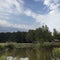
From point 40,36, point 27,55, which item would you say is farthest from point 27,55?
point 40,36

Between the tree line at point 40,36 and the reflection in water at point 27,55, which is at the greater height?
the tree line at point 40,36

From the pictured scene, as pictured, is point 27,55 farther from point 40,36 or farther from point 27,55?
point 40,36

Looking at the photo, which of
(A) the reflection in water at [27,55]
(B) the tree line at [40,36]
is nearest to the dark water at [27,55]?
(A) the reflection in water at [27,55]

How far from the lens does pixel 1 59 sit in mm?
8672

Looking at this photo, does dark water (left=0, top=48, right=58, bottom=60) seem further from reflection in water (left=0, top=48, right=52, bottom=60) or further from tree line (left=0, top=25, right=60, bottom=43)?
tree line (left=0, top=25, right=60, bottom=43)

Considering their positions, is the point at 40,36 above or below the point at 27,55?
above

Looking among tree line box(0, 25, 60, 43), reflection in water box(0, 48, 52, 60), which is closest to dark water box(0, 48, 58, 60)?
reflection in water box(0, 48, 52, 60)

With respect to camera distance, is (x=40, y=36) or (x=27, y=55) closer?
(x=27, y=55)

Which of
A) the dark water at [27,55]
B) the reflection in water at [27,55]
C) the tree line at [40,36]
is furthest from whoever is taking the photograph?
the tree line at [40,36]

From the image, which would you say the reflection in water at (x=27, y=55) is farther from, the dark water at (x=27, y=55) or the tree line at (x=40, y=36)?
the tree line at (x=40, y=36)

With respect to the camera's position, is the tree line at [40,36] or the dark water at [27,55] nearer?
the dark water at [27,55]

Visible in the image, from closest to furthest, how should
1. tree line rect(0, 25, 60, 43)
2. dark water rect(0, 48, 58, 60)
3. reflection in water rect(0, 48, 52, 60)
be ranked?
1. reflection in water rect(0, 48, 52, 60)
2. dark water rect(0, 48, 58, 60)
3. tree line rect(0, 25, 60, 43)

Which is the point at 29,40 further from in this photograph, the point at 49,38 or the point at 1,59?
the point at 1,59

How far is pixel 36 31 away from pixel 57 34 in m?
6.49
